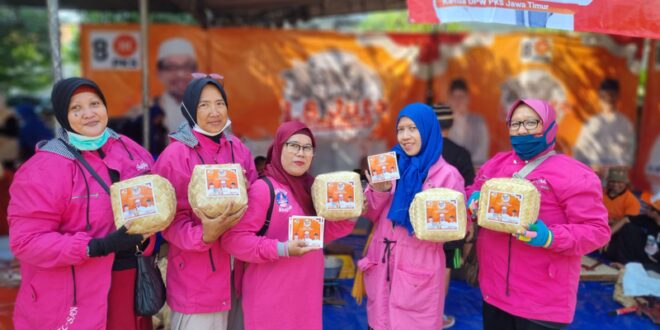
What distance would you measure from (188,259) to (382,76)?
7.05 metres

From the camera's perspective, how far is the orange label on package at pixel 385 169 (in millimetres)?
2756

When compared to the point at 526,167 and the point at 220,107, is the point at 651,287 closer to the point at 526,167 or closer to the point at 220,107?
the point at 526,167

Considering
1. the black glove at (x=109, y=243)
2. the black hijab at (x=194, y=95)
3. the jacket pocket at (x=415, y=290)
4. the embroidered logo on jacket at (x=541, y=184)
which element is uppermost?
the black hijab at (x=194, y=95)

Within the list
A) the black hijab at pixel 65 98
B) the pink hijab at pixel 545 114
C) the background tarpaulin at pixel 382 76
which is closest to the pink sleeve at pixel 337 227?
the pink hijab at pixel 545 114

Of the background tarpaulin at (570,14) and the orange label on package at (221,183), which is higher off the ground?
the background tarpaulin at (570,14)

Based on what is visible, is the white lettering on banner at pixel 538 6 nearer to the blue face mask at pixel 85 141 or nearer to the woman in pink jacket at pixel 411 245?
the woman in pink jacket at pixel 411 245

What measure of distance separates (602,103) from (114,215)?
388 inches

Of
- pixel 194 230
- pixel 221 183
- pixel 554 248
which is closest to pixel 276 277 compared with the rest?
pixel 194 230

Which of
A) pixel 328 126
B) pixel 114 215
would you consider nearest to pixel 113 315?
pixel 114 215

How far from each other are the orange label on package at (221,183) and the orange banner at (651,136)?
9.37 metres

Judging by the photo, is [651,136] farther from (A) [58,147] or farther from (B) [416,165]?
(A) [58,147]

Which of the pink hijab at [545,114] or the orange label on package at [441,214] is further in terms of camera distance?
the pink hijab at [545,114]

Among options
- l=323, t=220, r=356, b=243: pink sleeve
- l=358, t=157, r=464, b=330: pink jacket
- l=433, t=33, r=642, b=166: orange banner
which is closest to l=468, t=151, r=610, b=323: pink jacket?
l=358, t=157, r=464, b=330: pink jacket

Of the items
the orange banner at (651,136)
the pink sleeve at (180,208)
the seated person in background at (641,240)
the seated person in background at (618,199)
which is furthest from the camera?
the orange banner at (651,136)
